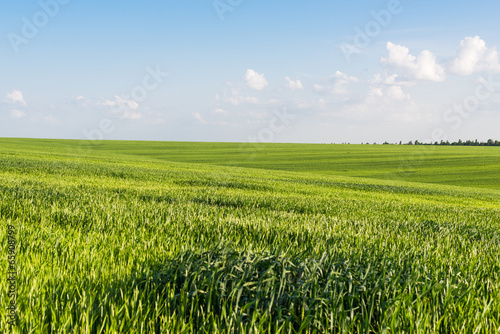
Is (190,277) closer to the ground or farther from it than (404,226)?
farther from it

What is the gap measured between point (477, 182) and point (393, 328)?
58472mm

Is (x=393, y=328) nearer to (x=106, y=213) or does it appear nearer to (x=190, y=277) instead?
(x=190, y=277)

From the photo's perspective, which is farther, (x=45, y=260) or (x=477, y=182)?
(x=477, y=182)

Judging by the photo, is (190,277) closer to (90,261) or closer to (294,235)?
(90,261)

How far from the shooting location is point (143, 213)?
264 inches

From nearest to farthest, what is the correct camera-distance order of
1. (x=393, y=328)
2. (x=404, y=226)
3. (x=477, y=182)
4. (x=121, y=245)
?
1. (x=393, y=328)
2. (x=121, y=245)
3. (x=404, y=226)
4. (x=477, y=182)

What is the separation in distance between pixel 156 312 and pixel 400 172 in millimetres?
66058

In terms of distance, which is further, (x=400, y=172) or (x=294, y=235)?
(x=400, y=172)

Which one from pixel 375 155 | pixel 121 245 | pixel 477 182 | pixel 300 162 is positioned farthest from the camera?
pixel 375 155

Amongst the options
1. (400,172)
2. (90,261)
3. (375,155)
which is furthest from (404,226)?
(375,155)

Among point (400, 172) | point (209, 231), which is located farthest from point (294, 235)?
point (400, 172)

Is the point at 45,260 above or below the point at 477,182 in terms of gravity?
above

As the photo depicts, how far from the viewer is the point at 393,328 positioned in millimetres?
2275

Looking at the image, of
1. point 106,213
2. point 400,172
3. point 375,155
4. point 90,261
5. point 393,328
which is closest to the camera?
point 393,328
